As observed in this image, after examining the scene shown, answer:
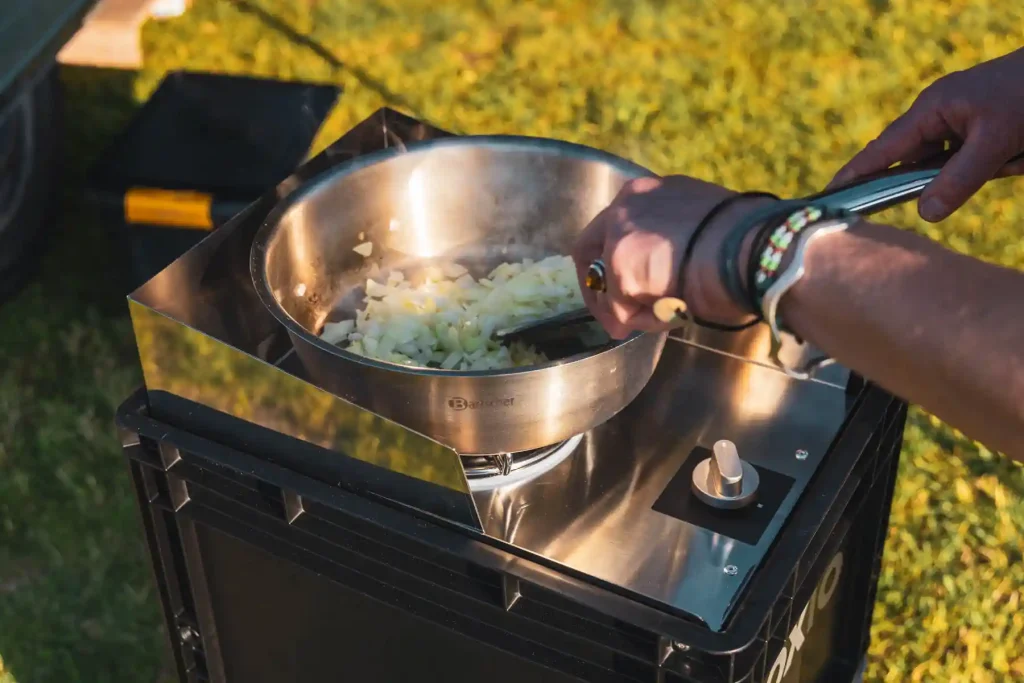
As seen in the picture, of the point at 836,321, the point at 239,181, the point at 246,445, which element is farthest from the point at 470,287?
the point at 239,181

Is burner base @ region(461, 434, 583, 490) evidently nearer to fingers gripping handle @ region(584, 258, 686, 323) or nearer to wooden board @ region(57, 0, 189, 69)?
fingers gripping handle @ region(584, 258, 686, 323)

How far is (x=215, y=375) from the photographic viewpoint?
1.40m

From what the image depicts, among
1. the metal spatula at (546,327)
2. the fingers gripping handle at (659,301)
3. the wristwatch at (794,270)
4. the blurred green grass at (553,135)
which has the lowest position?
the blurred green grass at (553,135)

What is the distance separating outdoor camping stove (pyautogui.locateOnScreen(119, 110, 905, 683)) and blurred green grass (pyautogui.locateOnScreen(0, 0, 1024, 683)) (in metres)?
0.65

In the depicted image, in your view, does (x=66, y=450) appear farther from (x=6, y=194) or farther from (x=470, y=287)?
(x=470, y=287)

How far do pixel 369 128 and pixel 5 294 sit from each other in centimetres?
166

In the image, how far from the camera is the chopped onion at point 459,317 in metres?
1.49

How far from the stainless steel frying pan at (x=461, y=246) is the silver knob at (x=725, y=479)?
13cm

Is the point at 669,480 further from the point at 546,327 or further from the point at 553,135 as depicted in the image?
the point at 553,135

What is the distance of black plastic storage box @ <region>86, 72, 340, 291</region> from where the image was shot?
2660mm

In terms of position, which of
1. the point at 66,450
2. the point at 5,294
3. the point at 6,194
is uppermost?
the point at 6,194

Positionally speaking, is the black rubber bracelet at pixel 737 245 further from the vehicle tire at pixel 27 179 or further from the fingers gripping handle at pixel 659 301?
the vehicle tire at pixel 27 179

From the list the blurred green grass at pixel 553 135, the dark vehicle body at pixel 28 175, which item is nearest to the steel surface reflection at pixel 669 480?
the blurred green grass at pixel 553 135

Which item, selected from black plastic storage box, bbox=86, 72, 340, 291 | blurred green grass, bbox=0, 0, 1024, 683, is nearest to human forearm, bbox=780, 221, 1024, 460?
blurred green grass, bbox=0, 0, 1024, 683
